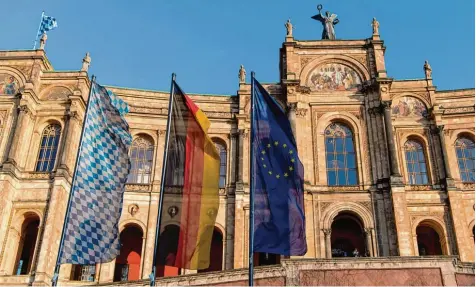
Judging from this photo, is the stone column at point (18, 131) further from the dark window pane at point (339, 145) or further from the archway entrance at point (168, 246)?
the dark window pane at point (339, 145)

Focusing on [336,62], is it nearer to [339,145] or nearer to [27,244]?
[339,145]

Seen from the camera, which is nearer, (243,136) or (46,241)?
(46,241)

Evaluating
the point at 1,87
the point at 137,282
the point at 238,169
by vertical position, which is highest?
the point at 1,87

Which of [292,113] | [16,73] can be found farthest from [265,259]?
[16,73]

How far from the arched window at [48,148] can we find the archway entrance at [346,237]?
18.3 metres

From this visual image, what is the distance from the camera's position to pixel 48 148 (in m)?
33.1

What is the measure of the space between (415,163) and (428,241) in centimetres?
520

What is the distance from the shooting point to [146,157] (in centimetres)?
3481

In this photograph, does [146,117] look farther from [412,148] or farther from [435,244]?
[435,244]

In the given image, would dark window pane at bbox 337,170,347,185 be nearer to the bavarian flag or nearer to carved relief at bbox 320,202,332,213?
carved relief at bbox 320,202,332,213

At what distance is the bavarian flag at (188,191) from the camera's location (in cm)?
1549

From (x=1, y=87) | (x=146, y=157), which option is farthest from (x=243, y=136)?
(x=1, y=87)

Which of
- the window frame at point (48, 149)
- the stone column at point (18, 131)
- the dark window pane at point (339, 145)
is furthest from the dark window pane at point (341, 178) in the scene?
the stone column at point (18, 131)

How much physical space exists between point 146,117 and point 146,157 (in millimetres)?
2825
